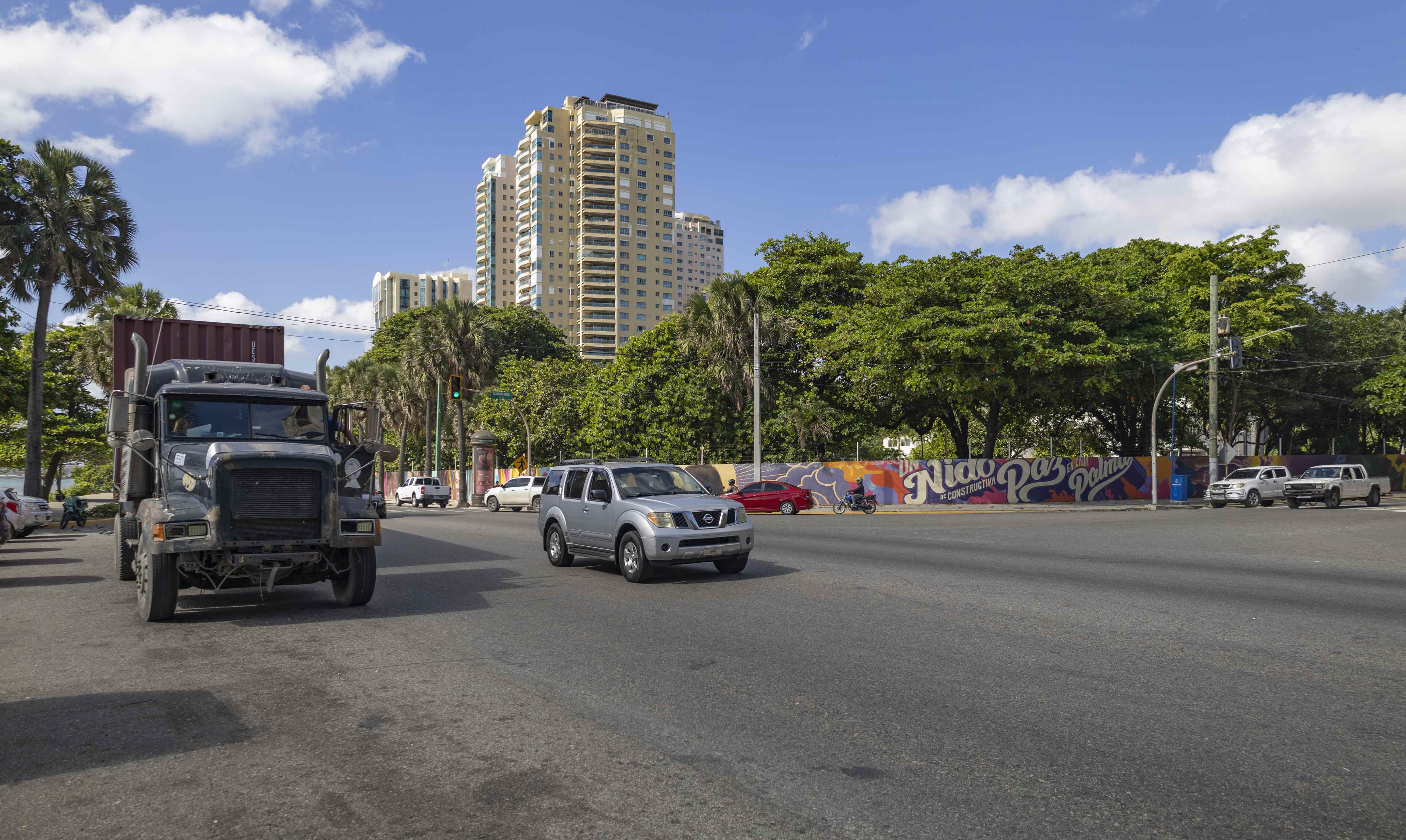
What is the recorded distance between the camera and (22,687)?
21.6ft

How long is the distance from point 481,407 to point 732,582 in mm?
51263

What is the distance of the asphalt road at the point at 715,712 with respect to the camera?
13.2 ft

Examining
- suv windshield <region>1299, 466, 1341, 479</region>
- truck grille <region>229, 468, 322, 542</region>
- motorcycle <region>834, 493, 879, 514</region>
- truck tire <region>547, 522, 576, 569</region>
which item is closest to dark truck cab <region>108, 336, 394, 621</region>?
truck grille <region>229, 468, 322, 542</region>

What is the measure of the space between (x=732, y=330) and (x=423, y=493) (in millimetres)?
19328

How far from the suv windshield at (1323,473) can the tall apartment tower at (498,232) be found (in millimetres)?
132705

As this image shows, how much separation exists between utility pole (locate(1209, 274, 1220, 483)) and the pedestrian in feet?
132

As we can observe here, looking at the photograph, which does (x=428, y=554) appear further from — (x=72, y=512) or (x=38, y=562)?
(x=72, y=512)

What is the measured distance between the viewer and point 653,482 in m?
13.4

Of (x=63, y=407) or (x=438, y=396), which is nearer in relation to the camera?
(x=63, y=407)

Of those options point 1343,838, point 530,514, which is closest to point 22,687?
point 1343,838

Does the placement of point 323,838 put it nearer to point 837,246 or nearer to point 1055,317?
point 1055,317

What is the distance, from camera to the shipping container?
45.0 ft

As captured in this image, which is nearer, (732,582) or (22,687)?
(22,687)

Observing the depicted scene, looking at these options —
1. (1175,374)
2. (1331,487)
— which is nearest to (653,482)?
(1175,374)
